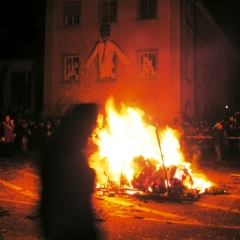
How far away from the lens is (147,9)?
23688 mm

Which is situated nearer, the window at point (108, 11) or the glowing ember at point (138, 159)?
the glowing ember at point (138, 159)

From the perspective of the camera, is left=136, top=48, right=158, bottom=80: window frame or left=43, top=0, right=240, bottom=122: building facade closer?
left=43, top=0, right=240, bottom=122: building facade

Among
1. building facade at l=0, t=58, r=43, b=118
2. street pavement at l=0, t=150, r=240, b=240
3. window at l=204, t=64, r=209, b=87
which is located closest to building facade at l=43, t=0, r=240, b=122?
building facade at l=0, t=58, r=43, b=118

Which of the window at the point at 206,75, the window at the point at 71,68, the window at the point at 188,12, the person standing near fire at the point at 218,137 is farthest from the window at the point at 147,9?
the person standing near fire at the point at 218,137

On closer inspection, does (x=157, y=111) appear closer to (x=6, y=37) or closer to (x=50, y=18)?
(x=50, y=18)

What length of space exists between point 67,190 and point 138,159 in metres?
1.92

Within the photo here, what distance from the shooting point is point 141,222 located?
673 cm

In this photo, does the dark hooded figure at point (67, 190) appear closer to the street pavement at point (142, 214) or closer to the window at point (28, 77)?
the street pavement at point (142, 214)

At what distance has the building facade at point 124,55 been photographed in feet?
76.0

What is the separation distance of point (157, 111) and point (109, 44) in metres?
4.96

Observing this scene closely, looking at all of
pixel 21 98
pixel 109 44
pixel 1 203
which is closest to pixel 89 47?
pixel 109 44

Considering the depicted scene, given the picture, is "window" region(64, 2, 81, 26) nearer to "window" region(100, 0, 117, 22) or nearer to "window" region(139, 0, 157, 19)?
"window" region(100, 0, 117, 22)

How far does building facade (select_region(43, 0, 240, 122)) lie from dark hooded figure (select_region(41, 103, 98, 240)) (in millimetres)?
3685

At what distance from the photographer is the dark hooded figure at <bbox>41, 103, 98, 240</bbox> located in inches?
253
